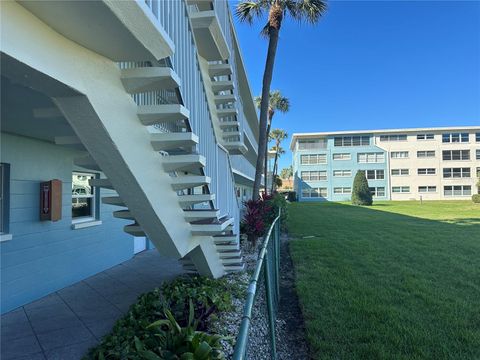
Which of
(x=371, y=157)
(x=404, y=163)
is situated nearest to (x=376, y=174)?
(x=371, y=157)

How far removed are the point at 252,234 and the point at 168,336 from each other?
6864mm

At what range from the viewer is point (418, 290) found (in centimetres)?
607

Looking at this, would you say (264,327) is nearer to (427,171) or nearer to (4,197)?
(4,197)

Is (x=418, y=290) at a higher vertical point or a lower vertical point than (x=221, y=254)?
lower

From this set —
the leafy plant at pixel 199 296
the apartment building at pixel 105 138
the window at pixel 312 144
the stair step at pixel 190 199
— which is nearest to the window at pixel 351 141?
the window at pixel 312 144

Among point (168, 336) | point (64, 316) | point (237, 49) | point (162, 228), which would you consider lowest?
point (64, 316)

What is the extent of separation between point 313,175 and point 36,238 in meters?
47.2

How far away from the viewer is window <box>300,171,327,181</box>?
50.4 metres

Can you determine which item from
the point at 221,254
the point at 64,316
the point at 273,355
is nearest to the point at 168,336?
the point at 273,355

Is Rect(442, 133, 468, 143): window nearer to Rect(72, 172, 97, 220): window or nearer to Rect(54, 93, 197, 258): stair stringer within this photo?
Rect(72, 172, 97, 220): window

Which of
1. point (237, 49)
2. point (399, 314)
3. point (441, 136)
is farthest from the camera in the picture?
point (441, 136)

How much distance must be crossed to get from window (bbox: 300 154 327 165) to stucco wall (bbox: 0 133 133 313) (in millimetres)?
45573

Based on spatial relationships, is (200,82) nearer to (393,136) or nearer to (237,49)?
(237,49)

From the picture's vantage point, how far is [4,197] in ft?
17.7
